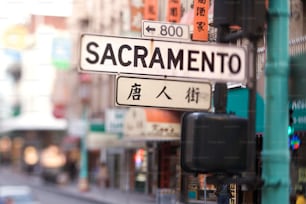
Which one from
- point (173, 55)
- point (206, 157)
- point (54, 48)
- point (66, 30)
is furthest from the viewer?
point (66, 30)

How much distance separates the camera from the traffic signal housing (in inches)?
146

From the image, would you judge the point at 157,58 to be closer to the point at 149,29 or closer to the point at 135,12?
the point at 149,29

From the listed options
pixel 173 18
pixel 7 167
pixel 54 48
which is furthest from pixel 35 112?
pixel 173 18

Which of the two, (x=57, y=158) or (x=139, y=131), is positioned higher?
(x=139, y=131)

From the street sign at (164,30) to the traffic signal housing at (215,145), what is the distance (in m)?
1.24

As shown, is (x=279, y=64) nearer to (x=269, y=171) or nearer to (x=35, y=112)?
(x=269, y=171)

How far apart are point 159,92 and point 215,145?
0.65 m

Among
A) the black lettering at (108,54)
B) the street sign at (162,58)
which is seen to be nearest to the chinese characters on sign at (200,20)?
the street sign at (162,58)

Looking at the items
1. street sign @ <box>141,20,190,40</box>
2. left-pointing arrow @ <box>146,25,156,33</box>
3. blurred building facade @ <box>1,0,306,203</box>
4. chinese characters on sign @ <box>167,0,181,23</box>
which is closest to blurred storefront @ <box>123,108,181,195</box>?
blurred building facade @ <box>1,0,306,203</box>

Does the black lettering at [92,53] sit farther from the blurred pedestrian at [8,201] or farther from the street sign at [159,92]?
the blurred pedestrian at [8,201]

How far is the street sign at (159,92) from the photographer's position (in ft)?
13.6

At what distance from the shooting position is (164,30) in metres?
5.39

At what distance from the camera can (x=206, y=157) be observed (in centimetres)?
372

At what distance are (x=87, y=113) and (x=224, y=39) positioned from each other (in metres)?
41.7
